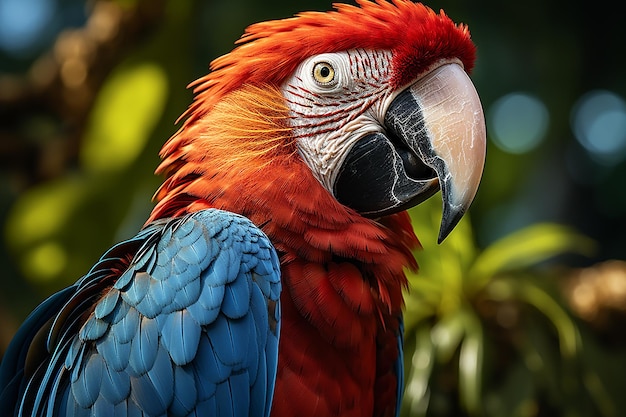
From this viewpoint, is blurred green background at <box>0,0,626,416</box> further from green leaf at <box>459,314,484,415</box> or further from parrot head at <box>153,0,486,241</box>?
parrot head at <box>153,0,486,241</box>

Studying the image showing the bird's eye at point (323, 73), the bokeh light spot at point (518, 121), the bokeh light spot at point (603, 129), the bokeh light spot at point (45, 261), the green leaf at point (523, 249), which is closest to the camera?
the bird's eye at point (323, 73)

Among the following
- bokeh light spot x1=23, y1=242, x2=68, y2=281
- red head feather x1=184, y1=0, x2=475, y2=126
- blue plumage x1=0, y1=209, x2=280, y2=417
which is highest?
red head feather x1=184, y1=0, x2=475, y2=126

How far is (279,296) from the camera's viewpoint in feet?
4.50

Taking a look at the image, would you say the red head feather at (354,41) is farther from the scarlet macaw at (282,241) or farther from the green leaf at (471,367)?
the green leaf at (471,367)

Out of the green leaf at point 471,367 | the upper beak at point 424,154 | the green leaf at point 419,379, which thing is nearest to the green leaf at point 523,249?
the green leaf at point 471,367

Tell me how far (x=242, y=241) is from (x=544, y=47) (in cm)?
339

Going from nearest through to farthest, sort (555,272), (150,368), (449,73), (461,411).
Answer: (150,368) < (449,73) < (461,411) < (555,272)

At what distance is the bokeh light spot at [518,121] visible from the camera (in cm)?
423

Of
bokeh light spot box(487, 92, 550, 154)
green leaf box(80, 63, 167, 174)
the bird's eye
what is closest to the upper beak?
the bird's eye

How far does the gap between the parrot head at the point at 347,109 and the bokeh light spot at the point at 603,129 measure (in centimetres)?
341

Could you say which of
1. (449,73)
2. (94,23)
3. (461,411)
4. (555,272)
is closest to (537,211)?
(555,272)

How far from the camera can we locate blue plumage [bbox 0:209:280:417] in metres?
1.32

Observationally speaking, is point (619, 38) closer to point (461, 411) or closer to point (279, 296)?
point (461, 411)

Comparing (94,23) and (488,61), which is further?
(488,61)
